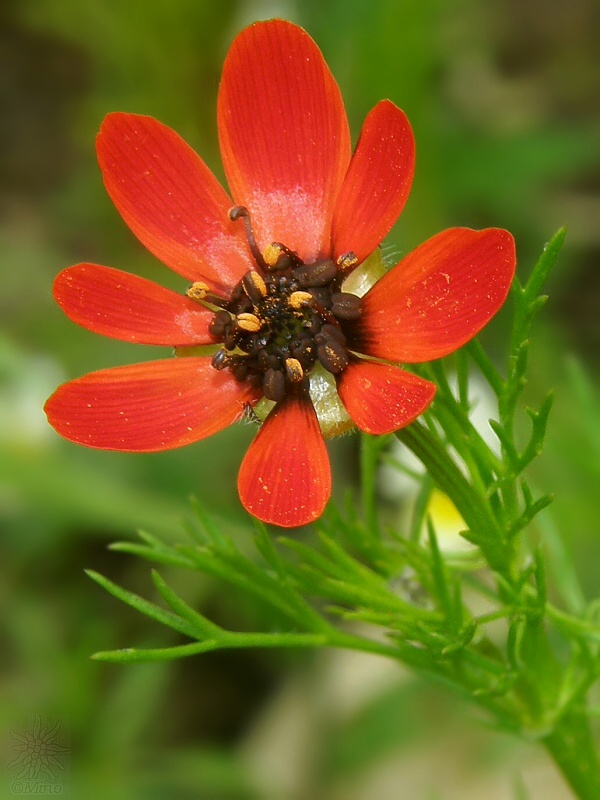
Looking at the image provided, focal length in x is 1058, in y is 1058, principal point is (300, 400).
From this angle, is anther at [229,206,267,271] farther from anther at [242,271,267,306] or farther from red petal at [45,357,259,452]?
red petal at [45,357,259,452]

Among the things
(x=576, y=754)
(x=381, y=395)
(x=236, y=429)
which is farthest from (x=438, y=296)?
(x=236, y=429)

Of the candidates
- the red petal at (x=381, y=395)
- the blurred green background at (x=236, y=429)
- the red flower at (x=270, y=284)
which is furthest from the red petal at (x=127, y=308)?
the blurred green background at (x=236, y=429)

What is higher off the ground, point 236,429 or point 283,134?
point 283,134

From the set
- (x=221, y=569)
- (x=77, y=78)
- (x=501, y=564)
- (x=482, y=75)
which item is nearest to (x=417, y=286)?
(x=501, y=564)

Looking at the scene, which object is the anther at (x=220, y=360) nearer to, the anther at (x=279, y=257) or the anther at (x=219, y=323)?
the anther at (x=219, y=323)

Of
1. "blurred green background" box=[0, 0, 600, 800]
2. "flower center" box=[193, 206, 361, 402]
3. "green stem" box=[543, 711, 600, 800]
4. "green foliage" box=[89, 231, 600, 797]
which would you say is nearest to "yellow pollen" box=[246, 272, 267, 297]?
"flower center" box=[193, 206, 361, 402]

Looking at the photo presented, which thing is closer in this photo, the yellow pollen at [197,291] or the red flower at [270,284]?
the red flower at [270,284]

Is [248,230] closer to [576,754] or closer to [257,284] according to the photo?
[257,284]
